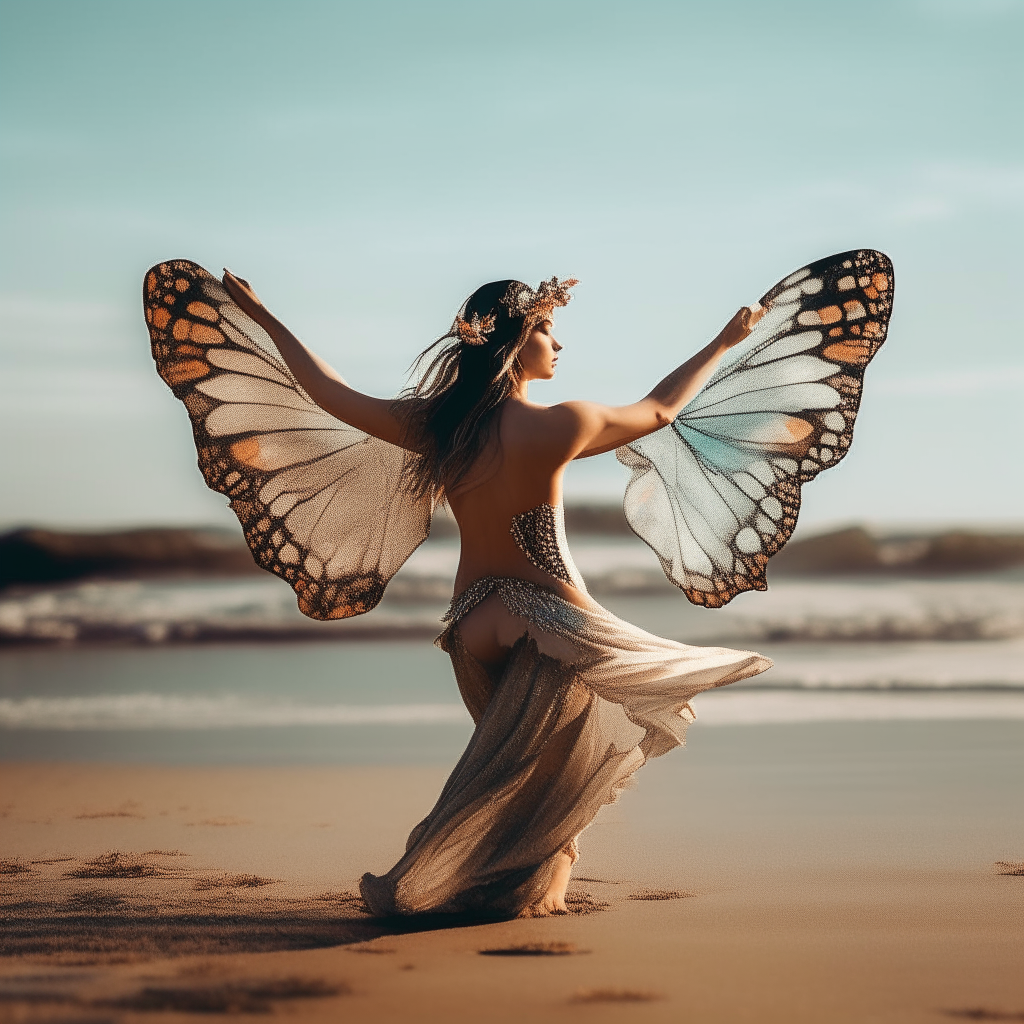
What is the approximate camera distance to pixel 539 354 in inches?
154

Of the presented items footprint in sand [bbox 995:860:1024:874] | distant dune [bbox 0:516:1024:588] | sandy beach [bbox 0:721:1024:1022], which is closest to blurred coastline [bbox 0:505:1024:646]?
distant dune [bbox 0:516:1024:588]

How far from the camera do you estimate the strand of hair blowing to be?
3801 mm

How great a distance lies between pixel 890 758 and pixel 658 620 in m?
8.38

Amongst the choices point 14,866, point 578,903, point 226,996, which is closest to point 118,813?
point 14,866

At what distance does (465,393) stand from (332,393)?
1.23ft

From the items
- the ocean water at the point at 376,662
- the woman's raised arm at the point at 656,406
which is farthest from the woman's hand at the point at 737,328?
the ocean water at the point at 376,662

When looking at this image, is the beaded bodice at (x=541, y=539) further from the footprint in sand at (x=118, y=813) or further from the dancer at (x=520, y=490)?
the footprint in sand at (x=118, y=813)

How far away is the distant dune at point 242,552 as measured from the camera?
1756 cm

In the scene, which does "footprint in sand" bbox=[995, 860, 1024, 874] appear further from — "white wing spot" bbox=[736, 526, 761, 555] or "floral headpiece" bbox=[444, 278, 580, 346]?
"floral headpiece" bbox=[444, 278, 580, 346]

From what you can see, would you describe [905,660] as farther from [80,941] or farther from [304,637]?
[80,941]

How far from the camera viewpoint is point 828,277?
13.7ft

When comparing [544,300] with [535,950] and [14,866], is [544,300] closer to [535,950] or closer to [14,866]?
[535,950]

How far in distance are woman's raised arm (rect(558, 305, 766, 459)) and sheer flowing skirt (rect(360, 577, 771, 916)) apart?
1.47 ft

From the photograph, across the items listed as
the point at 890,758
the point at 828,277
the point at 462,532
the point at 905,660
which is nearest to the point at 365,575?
the point at 462,532
